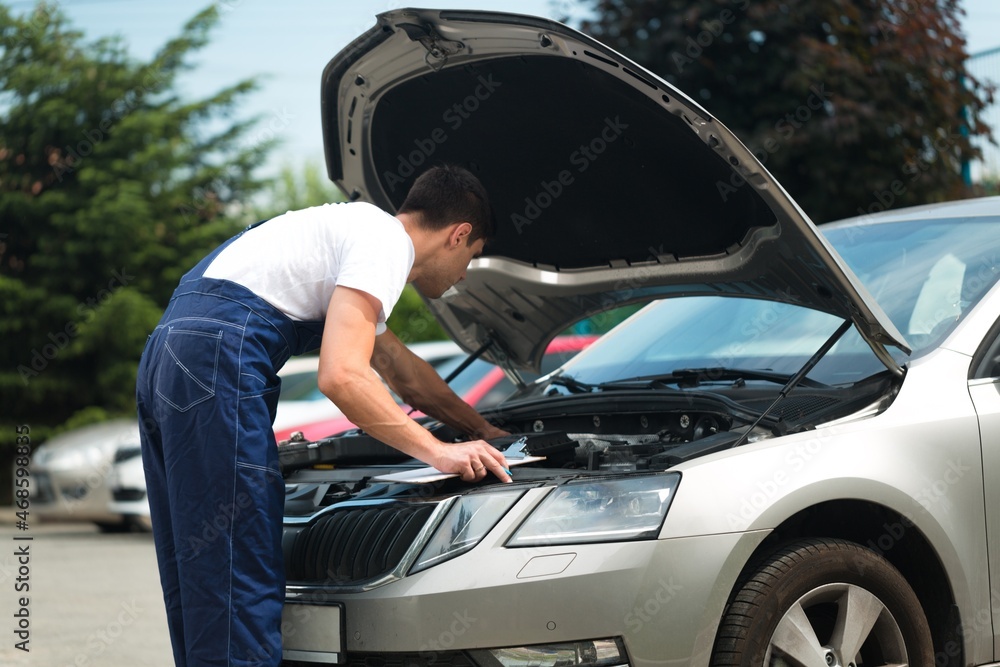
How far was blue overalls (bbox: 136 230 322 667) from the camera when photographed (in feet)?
9.02

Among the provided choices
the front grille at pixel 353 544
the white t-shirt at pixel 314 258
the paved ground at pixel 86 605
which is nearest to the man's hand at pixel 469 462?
the front grille at pixel 353 544

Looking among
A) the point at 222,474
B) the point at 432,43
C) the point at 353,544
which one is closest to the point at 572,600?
the point at 353,544

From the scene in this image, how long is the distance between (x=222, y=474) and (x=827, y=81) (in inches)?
303

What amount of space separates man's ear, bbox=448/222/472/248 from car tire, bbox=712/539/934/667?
120cm

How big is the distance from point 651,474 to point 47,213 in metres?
12.6

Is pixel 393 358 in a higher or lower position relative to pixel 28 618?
higher

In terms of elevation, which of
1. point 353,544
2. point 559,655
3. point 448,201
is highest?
point 448,201

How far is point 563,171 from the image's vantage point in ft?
12.8

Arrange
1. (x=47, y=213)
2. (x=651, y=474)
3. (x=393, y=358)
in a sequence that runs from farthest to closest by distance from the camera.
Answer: (x=47, y=213)
(x=393, y=358)
(x=651, y=474)

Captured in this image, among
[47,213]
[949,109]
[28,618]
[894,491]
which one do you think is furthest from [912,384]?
[47,213]

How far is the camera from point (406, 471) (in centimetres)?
332

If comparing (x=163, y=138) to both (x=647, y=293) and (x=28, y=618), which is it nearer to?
Answer: (x=28, y=618)

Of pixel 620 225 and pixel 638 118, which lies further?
pixel 620 225

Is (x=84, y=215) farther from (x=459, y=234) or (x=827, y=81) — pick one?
(x=459, y=234)
